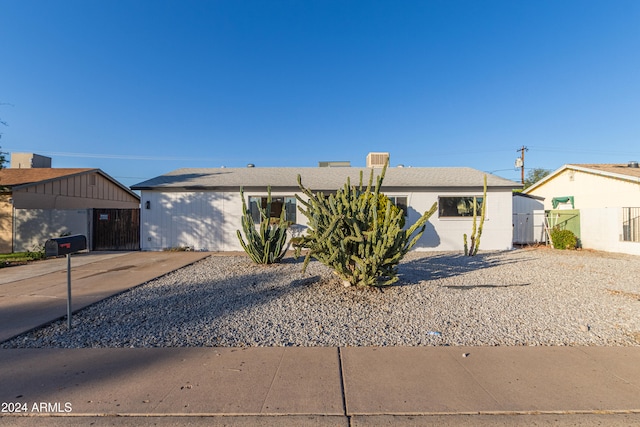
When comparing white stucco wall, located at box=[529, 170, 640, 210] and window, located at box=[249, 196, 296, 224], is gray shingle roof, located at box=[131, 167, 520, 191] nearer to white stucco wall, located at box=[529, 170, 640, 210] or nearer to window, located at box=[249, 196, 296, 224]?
window, located at box=[249, 196, 296, 224]

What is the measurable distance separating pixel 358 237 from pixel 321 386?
330 cm

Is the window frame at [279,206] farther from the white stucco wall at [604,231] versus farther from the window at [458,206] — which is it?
the white stucco wall at [604,231]

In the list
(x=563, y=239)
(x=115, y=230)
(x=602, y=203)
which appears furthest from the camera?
(x=602, y=203)

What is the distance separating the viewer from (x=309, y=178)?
1551cm

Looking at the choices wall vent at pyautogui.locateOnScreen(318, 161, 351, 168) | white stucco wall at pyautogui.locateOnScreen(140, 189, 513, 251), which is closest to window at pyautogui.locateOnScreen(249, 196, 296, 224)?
white stucco wall at pyautogui.locateOnScreen(140, 189, 513, 251)

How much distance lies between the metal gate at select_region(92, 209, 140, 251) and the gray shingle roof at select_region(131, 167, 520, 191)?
71.5 inches

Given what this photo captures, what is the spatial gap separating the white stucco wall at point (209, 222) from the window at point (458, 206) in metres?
0.24

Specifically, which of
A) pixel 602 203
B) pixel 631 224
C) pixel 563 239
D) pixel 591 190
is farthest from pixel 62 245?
pixel 591 190

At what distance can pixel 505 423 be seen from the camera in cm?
251

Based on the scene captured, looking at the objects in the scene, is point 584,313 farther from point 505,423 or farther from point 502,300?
point 505,423

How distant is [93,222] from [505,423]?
1689cm

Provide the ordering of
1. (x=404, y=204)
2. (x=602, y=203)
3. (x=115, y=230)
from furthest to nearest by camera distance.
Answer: (x=602, y=203), (x=115, y=230), (x=404, y=204)

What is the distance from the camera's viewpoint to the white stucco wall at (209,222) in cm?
1364

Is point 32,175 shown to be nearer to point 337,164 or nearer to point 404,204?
point 337,164
